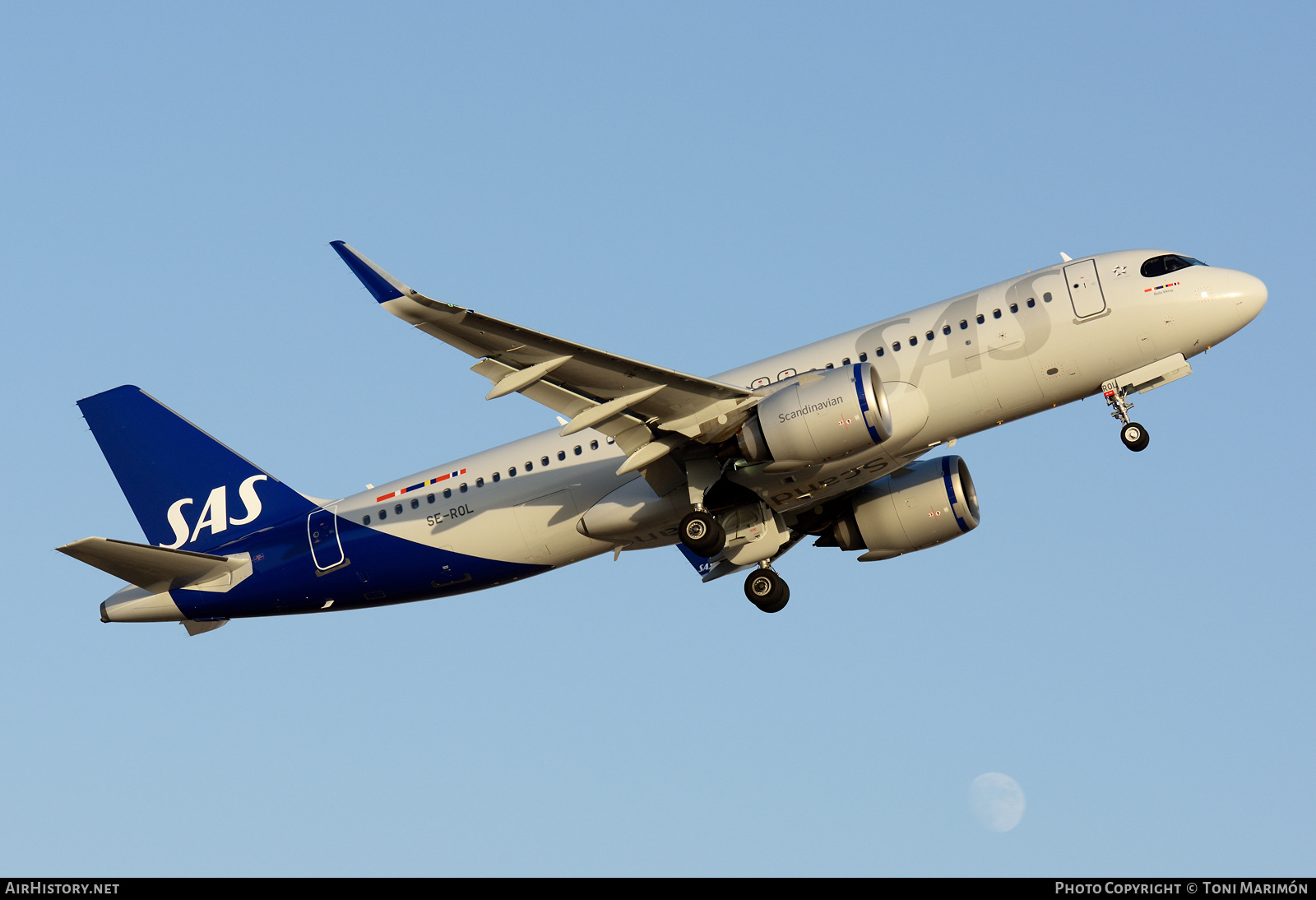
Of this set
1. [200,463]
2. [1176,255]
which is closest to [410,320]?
[200,463]

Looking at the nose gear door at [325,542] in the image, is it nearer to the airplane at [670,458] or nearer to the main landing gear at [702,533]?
the airplane at [670,458]

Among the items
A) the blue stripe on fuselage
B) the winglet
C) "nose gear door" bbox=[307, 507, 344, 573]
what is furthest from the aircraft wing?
"nose gear door" bbox=[307, 507, 344, 573]

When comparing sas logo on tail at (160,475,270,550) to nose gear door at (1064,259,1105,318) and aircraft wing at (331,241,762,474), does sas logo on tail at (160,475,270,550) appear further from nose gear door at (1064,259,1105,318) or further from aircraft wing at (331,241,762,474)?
nose gear door at (1064,259,1105,318)

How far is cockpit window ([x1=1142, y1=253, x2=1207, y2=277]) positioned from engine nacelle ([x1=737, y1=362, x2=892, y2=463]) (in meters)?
6.60

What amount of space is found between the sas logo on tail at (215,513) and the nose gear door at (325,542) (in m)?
2.35

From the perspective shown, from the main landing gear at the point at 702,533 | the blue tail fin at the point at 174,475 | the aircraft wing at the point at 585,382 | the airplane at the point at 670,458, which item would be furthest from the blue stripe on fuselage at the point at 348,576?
the aircraft wing at the point at 585,382

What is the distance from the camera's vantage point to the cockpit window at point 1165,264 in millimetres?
29031

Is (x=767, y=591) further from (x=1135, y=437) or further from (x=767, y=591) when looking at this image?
(x=1135, y=437)

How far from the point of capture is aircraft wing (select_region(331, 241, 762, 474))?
2448cm

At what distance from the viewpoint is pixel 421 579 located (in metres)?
32.3

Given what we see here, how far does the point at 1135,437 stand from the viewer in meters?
29.3

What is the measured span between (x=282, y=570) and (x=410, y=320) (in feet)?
34.8
